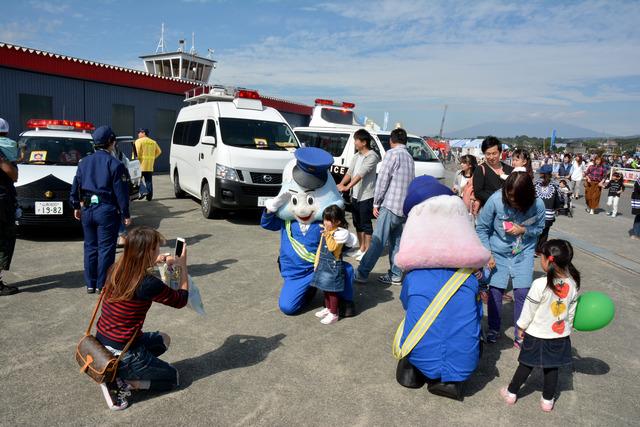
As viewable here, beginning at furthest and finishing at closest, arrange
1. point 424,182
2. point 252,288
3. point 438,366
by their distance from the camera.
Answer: point 252,288 → point 424,182 → point 438,366

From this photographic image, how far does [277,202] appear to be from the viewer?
4758 mm

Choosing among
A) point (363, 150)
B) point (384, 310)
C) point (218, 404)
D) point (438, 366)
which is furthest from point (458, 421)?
point (363, 150)

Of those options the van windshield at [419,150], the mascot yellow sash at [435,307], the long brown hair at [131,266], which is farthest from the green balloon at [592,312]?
the van windshield at [419,150]

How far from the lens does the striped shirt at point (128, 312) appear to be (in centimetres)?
298

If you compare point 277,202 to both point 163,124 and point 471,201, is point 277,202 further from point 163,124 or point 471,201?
point 163,124

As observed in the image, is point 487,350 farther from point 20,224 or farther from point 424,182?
point 20,224

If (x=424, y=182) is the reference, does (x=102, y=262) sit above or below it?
below

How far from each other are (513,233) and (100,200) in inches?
161

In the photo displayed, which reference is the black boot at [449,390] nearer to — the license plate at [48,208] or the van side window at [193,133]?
the license plate at [48,208]

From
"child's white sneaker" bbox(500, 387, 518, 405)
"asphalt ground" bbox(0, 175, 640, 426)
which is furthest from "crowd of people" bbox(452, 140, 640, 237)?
"child's white sneaker" bbox(500, 387, 518, 405)

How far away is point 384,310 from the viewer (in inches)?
201

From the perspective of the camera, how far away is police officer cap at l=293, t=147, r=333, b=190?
15.3ft

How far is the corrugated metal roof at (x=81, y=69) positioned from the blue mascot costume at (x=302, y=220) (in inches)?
509

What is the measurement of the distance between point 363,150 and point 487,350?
3269 mm
